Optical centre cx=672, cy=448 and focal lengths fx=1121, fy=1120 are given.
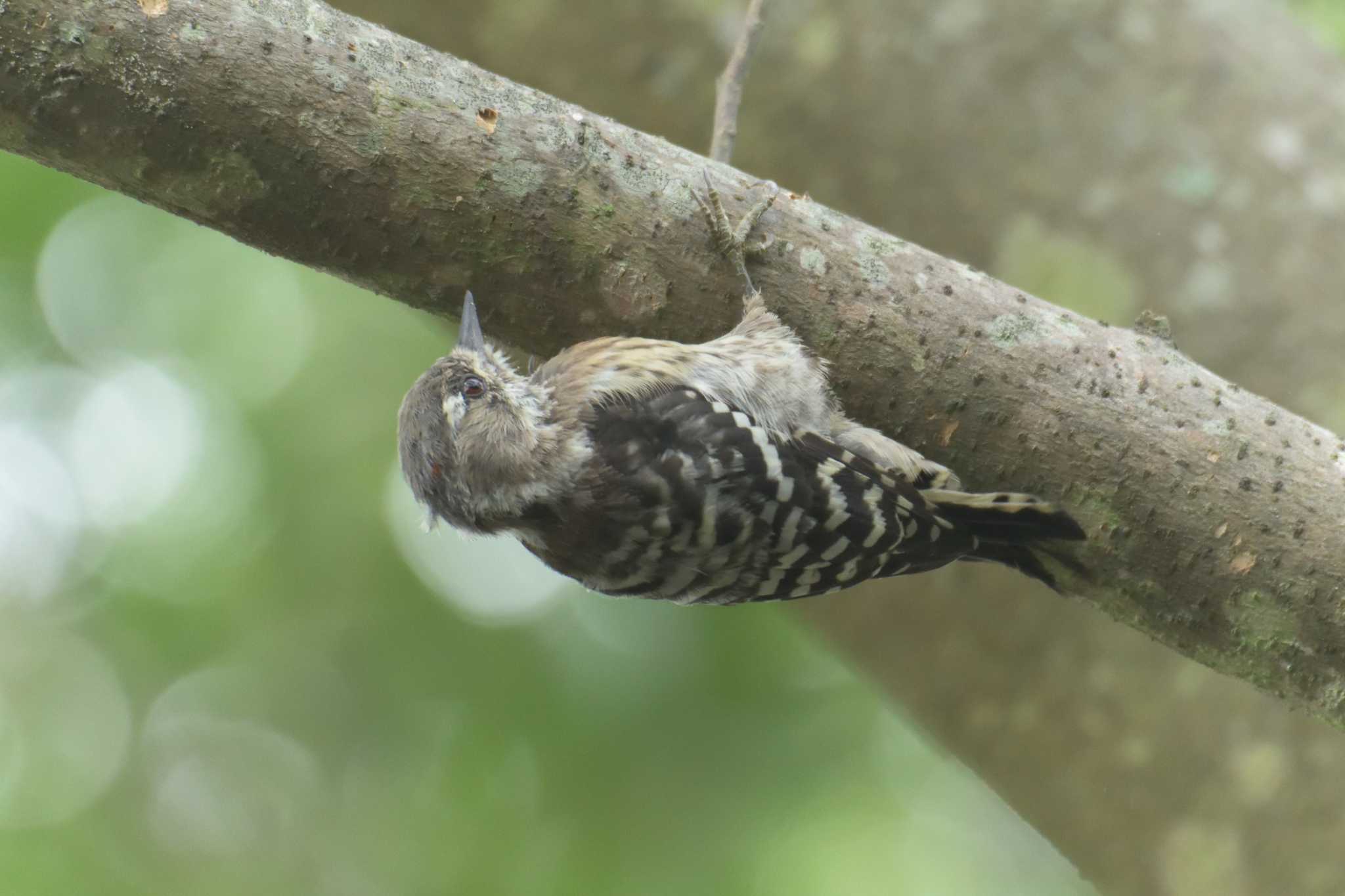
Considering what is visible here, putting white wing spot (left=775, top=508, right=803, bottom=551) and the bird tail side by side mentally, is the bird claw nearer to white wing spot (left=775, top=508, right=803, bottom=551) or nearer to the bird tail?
white wing spot (left=775, top=508, right=803, bottom=551)

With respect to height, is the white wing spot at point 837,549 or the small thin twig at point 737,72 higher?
the small thin twig at point 737,72

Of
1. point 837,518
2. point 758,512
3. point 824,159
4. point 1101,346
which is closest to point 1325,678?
point 1101,346

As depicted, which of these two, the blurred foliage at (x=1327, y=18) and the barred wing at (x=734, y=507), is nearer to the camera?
the barred wing at (x=734, y=507)

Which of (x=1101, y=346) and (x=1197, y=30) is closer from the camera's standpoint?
(x=1101, y=346)

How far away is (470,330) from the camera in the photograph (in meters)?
2.66

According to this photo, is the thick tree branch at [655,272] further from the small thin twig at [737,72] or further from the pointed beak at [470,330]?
the small thin twig at [737,72]

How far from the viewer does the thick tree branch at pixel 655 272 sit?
227 centimetres

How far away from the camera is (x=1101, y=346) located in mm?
2672

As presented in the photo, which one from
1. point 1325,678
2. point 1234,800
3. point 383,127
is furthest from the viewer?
point 1234,800

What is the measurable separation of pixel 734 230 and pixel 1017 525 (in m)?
0.95

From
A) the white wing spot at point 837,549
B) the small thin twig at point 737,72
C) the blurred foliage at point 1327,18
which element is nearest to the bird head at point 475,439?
the white wing spot at point 837,549

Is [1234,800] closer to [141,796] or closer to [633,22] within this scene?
[633,22]

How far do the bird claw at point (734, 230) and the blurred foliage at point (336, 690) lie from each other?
336 cm

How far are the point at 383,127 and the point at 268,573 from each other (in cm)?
418
